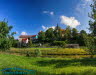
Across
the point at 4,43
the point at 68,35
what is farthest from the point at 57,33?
the point at 4,43

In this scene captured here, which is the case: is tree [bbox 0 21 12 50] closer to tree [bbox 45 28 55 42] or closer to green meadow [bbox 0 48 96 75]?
green meadow [bbox 0 48 96 75]

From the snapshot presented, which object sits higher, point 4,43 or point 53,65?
point 4,43

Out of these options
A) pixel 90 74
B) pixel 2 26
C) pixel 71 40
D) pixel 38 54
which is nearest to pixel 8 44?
pixel 2 26

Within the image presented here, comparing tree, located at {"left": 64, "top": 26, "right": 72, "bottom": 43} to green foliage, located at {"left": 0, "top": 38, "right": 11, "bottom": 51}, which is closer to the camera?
green foliage, located at {"left": 0, "top": 38, "right": 11, "bottom": 51}

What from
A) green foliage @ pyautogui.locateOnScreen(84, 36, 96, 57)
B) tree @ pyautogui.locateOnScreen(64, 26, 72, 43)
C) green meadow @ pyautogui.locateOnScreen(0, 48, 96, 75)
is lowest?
green meadow @ pyautogui.locateOnScreen(0, 48, 96, 75)

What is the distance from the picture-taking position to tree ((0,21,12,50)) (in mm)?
20430

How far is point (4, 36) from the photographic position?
69.7 ft

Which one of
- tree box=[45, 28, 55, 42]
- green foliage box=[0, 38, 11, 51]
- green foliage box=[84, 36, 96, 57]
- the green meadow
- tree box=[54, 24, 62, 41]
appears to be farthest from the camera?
tree box=[45, 28, 55, 42]

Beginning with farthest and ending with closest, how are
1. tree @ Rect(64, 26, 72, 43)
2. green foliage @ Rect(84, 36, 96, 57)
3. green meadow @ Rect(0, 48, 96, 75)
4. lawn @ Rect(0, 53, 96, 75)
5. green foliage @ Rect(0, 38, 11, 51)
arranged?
1. tree @ Rect(64, 26, 72, 43)
2. green foliage @ Rect(0, 38, 11, 51)
3. green foliage @ Rect(84, 36, 96, 57)
4. green meadow @ Rect(0, 48, 96, 75)
5. lawn @ Rect(0, 53, 96, 75)

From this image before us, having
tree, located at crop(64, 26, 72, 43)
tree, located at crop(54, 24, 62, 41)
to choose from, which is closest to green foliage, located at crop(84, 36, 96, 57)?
tree, located at crop(64, 26, 72, 43)

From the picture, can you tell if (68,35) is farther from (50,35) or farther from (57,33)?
(50,35)

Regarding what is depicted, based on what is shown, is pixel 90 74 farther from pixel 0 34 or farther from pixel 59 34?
A: pixel 59 34

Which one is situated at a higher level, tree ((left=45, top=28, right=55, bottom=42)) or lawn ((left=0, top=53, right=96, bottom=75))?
tree ((left=45, top=28, right=55, bottom=42))

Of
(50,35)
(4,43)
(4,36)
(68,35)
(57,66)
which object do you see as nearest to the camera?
(57,66)
